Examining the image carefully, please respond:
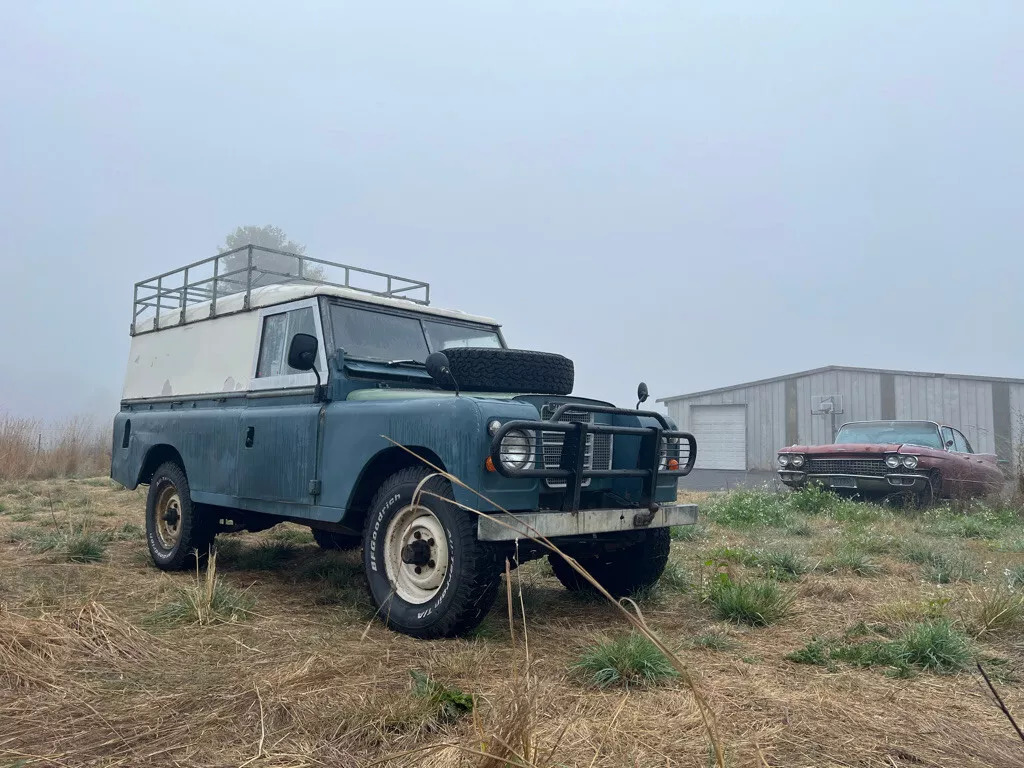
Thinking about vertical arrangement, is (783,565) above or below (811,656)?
above

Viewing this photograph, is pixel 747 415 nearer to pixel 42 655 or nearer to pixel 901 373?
pixel 901 373

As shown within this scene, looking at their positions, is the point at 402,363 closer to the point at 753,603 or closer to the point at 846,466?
the point at 753,603

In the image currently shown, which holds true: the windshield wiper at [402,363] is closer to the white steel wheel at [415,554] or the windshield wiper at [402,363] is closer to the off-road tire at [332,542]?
the white steel wheel at [415,554]

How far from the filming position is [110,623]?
4.01m

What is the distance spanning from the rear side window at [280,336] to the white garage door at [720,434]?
65.1 ft

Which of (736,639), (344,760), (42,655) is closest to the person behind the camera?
(344,760)

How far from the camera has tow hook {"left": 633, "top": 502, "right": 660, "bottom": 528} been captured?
15.4 feet

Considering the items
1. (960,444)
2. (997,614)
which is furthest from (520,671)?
(960,444)

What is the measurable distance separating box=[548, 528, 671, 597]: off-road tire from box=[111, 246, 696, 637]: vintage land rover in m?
0.01

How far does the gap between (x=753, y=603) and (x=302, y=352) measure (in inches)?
122

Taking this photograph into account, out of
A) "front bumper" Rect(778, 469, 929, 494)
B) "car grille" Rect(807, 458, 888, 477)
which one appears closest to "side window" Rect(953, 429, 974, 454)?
"front bumper" Rect(778, 469, 929, 494)

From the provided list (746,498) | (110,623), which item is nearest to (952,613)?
(110,623)

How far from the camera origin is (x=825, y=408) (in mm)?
22594

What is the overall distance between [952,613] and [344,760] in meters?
3.89
